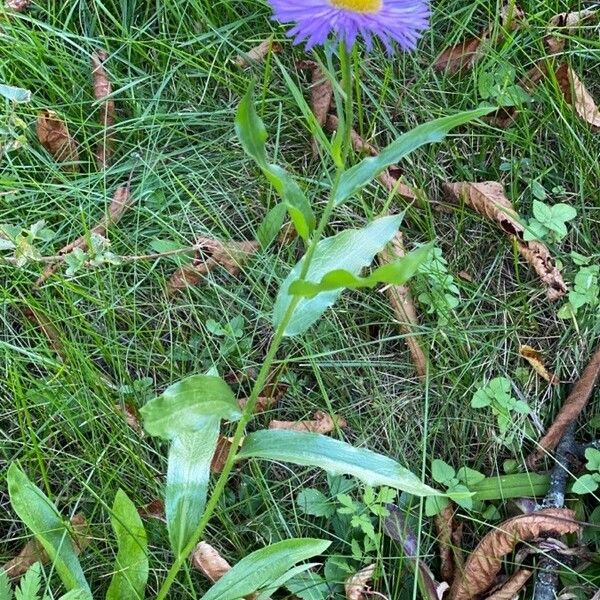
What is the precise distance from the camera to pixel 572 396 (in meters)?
1.65

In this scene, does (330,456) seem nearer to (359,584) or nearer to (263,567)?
(263,567)

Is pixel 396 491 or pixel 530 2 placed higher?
pixel 530 2

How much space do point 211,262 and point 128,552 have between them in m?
0.61

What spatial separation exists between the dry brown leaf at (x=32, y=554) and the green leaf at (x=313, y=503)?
0.39 m

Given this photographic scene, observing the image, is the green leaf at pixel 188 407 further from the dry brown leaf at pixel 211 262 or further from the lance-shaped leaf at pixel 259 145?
the dry brown leaf at pixel 211 262

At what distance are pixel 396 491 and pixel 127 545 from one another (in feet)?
1.69

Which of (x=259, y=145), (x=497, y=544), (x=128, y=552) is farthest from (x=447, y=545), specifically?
(x=259, y=145)

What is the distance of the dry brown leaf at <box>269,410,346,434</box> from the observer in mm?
1623

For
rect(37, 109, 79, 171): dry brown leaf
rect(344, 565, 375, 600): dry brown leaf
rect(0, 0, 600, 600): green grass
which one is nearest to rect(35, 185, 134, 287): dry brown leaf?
rect(0, 0, 600, 600): green grass

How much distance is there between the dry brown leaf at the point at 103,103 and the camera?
6.03 feet

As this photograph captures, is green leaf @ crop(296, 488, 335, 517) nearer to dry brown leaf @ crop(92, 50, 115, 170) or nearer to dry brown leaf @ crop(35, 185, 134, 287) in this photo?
dry brown leaf @ crop(35, 185, 134, 287)

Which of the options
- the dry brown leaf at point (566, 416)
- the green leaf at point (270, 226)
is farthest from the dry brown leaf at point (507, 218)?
the green leaf at point (270, 226)

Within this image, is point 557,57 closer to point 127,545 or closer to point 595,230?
point 595,230

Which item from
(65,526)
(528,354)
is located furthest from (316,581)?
(528,354)
